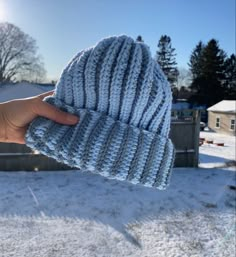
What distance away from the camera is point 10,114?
40.9 inches

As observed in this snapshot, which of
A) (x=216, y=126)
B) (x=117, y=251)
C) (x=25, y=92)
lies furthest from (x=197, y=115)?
(x=216, y=126)

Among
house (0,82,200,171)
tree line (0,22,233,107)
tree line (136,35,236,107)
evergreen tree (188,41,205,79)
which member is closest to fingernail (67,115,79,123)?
house (0,82,200,171)

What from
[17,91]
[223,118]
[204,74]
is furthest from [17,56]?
[204,74]

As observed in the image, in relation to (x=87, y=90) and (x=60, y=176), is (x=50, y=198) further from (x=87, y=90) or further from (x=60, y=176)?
(x=87, y=90)

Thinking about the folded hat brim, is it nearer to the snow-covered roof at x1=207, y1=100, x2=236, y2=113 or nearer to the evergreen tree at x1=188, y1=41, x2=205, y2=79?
the snow-covered roof at x1=207, y1=100, x2=236, y2=113

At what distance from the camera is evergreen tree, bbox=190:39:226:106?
27.1 m

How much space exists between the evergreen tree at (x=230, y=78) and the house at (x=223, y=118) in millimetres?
6691

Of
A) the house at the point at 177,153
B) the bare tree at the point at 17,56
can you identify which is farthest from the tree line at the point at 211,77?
the house at the point at 177,153

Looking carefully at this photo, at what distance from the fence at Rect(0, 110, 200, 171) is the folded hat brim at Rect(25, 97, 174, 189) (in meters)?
6.20

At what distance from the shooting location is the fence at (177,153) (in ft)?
23.8

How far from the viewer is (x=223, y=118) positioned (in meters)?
20.9

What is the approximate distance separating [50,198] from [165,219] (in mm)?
2069

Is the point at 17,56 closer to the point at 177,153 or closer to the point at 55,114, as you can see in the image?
the point at 177,153

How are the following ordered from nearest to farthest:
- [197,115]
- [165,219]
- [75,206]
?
1. [165,219]
2. [75,206]
3. [197,115]
